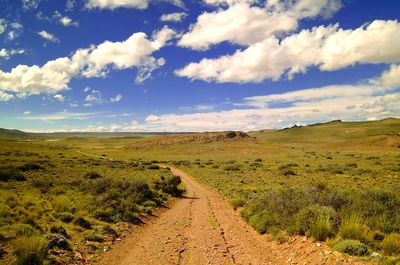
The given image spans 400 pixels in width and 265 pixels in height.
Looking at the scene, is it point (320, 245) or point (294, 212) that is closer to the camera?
point (320, 245)

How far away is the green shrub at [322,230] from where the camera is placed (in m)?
6.88

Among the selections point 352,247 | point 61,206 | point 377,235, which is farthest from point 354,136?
point 61,206

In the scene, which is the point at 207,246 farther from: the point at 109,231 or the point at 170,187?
the point at 170,187

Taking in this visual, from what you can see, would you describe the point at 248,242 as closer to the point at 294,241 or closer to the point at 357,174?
the point at 294,241

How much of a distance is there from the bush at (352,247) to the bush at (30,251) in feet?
27.4

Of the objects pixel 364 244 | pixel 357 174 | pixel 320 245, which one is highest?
pixel 364 244

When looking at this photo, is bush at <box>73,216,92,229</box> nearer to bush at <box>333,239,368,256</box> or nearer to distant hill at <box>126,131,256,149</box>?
bush at <box>333,239,368,256</box>

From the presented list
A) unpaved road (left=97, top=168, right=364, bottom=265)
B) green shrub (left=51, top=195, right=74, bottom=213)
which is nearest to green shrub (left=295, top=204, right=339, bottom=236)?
unpaved road (left=97, top=168, right=364, bottom=265)

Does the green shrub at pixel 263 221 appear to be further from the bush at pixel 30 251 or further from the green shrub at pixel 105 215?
the bush at pixel 30 251

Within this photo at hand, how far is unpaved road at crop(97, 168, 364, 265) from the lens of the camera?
668cm

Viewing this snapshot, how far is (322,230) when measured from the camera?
22.8ft

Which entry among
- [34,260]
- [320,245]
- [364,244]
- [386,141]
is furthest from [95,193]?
[386,141]

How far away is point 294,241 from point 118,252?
6.48 m

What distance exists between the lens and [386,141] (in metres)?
73.2
